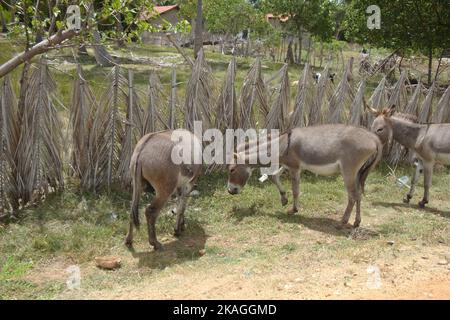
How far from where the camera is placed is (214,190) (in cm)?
810

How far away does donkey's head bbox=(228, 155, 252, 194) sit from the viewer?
7.39 m

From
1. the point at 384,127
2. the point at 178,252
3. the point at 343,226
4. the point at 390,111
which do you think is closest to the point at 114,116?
the point at 178,252

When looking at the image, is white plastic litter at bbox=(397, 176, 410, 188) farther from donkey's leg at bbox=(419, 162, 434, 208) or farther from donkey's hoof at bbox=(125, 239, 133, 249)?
donkey's hoof at bbox=(125, 239, 133, 249)

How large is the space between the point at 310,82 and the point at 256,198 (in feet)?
9.89

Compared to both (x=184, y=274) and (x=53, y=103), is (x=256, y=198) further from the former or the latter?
(x=53, y=103)

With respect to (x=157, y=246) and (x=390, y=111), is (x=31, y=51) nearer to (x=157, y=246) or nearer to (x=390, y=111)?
(x=157, y=246)

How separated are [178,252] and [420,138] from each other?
16.8ft

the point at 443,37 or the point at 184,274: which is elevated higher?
the point at 443,37

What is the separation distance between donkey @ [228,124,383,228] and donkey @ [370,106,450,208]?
178cm

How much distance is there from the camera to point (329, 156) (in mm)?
6973

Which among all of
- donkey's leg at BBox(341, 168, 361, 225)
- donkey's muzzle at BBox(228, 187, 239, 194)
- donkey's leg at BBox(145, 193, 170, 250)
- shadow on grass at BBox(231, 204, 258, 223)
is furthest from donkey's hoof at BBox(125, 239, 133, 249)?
donkey's leg at BBox(341, 168, 361, 225)

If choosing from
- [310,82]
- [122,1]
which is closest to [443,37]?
[310,82]

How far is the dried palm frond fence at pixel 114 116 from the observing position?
23.0 ft

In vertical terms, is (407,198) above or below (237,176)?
below
